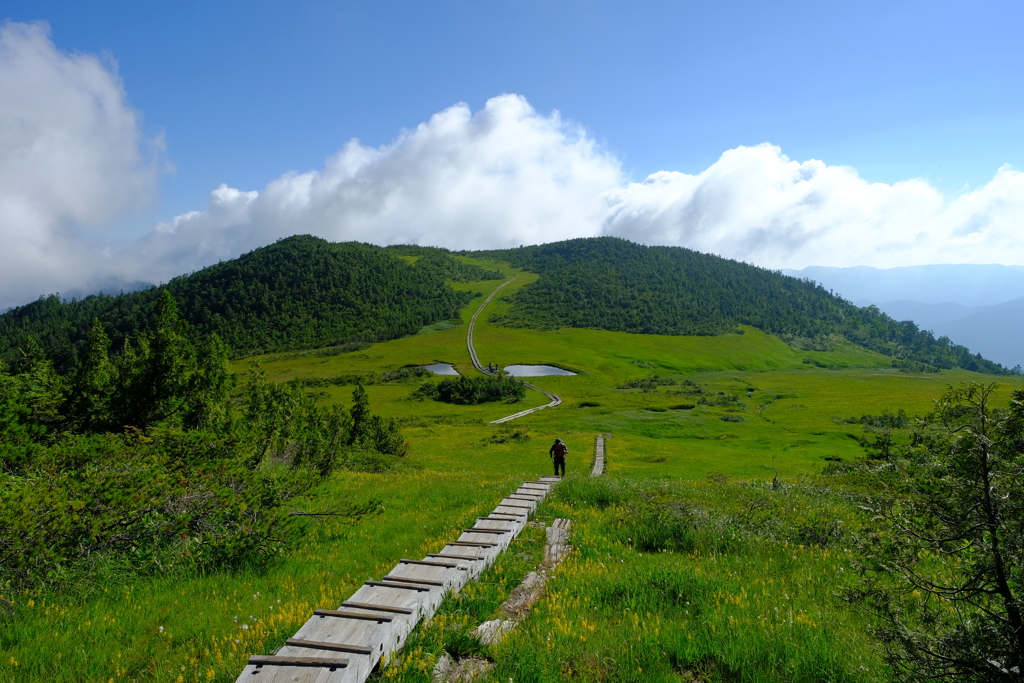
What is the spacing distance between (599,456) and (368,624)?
42.9 metres

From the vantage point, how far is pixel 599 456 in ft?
153

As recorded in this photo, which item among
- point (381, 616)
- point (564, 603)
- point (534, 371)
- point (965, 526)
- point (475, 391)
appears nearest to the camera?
point (965, 526)

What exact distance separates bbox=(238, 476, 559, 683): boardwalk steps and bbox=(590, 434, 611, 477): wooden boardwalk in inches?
1035

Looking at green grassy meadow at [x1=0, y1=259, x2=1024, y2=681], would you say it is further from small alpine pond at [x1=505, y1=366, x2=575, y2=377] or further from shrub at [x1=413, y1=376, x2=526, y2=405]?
small alpine pond at [x1=505, y1=366, x2=575, y2=377]

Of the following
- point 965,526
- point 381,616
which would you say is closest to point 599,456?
point 381,616

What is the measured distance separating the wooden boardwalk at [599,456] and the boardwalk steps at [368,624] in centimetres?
2628

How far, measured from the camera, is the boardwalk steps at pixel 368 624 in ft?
15.6

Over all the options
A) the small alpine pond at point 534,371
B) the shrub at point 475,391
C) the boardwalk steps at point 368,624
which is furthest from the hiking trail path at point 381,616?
the small alpine pond at point 534,371

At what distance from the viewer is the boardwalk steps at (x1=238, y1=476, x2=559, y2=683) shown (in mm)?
4754

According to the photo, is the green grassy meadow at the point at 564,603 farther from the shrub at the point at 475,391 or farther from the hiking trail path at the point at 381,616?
the shrub at the point at 475,391

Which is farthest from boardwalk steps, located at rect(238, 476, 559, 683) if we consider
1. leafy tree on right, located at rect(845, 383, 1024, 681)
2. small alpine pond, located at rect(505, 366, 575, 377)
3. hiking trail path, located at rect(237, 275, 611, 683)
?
small alpine pond, located at rect(505, 366, 575, 377)

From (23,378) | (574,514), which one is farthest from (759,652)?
(23,378)

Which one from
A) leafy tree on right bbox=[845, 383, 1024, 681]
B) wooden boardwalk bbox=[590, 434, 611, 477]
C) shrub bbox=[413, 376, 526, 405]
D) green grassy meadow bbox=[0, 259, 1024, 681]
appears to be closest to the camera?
leafy tree on right bbox=[845, 383, 1024, 681]

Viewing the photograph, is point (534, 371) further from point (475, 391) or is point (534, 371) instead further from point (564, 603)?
point (564, 603)
